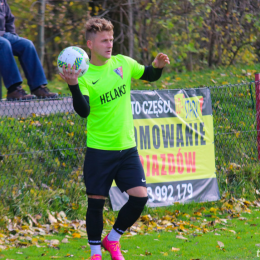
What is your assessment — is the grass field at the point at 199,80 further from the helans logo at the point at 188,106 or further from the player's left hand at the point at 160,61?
the player's left hand at the point at 160,61

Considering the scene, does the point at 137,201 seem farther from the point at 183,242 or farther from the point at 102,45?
the point at 102,45

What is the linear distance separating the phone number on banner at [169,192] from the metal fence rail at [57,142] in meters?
0.94

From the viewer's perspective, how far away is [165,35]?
1370 cm

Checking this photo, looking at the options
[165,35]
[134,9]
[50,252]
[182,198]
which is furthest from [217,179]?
[165,35]

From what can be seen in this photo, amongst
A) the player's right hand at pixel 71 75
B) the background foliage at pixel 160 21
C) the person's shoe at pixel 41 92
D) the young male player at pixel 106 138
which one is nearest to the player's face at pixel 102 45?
the young male player at pixel 106 138

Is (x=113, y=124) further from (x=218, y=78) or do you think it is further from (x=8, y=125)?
(x=218, y=78)

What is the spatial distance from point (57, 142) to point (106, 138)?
287 centimetres

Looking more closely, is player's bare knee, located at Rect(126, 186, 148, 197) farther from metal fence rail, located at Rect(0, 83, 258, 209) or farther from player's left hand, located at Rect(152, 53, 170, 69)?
metal fence rail, located at Rect(0, 83, 258, 209)

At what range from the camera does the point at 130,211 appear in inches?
159

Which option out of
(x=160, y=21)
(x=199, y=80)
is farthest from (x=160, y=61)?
(x=199, y=80)

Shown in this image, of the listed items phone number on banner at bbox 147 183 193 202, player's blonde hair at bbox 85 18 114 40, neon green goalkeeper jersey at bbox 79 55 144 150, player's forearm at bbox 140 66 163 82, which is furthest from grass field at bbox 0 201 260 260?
player's blonde hair at bbox 85 18 114 40

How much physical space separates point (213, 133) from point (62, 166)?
2439mm

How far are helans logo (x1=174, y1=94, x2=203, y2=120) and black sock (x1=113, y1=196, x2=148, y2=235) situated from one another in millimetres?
2678

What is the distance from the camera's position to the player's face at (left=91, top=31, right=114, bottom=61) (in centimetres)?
389
